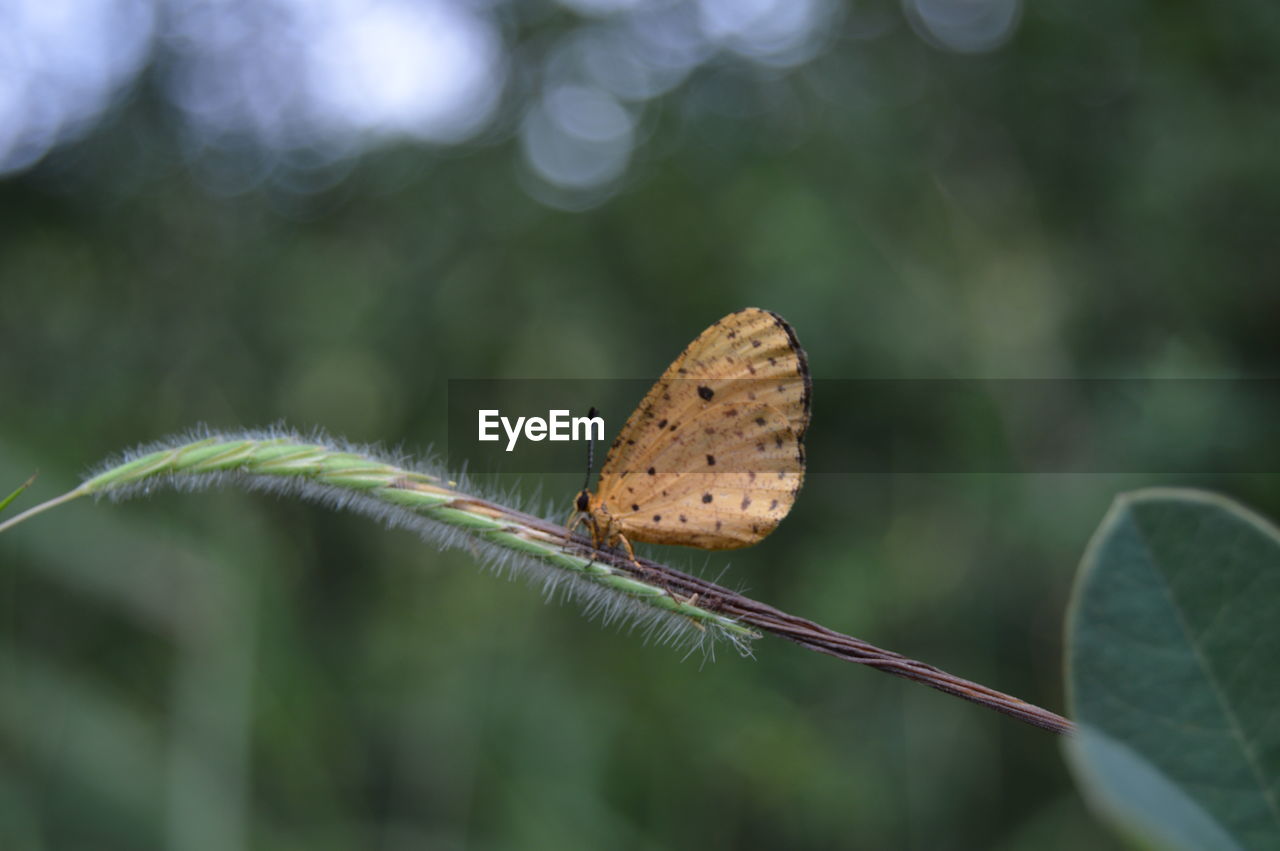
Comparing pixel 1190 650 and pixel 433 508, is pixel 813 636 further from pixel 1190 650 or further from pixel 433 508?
pixel 433 508

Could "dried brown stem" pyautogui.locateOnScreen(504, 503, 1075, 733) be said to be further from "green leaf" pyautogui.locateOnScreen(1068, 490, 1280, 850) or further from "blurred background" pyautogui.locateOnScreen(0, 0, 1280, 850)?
"blurred background" pyautogui.locateOnScreen(0, 0, 1280, 850)

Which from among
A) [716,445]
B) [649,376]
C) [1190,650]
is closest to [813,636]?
[1190,650]

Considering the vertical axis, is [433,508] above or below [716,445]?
below

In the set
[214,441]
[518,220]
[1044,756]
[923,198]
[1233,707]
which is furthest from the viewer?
[518,220]

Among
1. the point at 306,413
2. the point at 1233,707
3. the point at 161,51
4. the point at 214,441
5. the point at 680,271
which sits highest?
the point at 161,51

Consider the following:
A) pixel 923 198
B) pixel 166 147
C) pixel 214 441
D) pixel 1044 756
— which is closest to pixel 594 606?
pixel 214 441

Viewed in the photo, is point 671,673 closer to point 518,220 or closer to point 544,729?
point 544,729

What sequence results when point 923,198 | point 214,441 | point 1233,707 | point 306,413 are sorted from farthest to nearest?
1. point 923,198
2. point 306,413
3. point 214,441
4. point 1233,707

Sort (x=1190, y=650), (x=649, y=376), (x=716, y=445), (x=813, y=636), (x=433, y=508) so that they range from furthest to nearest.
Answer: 1. (x=649, y=376)
2. (x=716, y=445)
3. (x=433, y=508)
4. (x=813, y=636)
5. (x=1190, y=650)
